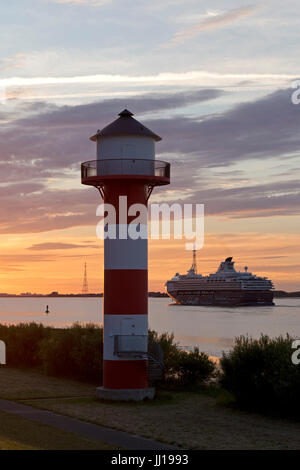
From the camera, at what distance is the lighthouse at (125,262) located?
2333 cm

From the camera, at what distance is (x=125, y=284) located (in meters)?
23.3

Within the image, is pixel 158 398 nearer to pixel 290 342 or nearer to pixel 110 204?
pixel 290 342

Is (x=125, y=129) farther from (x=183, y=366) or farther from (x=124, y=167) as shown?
(x=183, y=366)

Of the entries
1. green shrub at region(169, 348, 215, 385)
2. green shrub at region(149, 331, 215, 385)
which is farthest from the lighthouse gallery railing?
green shrub at region(169, 348, 215, 385)

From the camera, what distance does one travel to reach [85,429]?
712 inches

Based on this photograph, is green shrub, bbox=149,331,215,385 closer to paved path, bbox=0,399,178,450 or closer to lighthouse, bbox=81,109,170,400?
lighthouse, bbox=81,109,170,400

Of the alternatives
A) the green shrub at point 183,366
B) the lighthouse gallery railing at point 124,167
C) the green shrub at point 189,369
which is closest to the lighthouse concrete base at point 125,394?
the green shrub at point 183,366

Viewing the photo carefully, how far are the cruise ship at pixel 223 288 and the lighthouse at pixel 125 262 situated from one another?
15192 centimetres

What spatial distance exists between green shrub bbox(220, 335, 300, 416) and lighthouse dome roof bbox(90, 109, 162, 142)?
25.6 ft

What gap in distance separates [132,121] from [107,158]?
1735 millimetres

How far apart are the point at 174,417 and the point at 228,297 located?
518ft

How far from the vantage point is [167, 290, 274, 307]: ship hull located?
175m

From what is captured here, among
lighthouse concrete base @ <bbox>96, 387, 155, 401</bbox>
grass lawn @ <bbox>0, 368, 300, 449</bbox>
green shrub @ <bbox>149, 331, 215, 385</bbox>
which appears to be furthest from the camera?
green shrub @ <bbox>149, 331, 215, 385</bbox>

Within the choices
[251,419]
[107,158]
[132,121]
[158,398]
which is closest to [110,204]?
[107,158]
